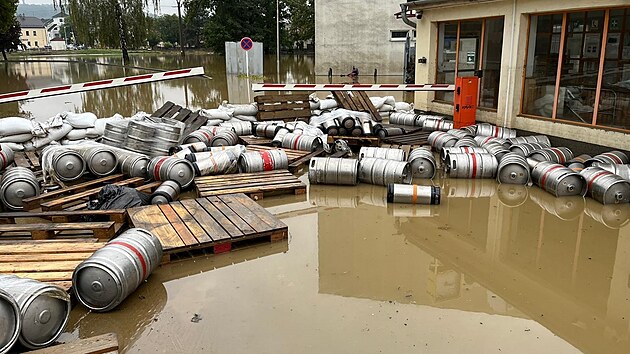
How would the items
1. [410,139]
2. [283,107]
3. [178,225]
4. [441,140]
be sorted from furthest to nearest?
[283,107] < [410,139] < [441,140] < [178,225]

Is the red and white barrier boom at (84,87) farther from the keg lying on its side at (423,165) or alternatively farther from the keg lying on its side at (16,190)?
the keg lying on its side at (423,165)

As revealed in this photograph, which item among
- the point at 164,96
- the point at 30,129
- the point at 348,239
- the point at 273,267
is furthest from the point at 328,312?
the point at 164,96

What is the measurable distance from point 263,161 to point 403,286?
4.34 meters

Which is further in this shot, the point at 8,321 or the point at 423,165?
the point at 423,165

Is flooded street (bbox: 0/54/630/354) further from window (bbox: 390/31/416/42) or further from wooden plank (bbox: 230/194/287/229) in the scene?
window (bbox: 390/31/416/42)

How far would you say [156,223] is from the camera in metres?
6.07

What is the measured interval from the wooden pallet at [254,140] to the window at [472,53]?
550 cm

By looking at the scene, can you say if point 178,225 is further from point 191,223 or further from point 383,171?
point 383,171

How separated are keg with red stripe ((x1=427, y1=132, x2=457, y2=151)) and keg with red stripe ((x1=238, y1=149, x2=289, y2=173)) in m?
3.39

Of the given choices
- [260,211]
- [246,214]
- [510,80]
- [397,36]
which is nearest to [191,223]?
[246,214]

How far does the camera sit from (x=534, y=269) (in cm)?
542

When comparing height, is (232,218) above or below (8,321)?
below

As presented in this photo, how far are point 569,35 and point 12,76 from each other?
111 feet

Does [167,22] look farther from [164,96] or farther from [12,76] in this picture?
[164,96]
